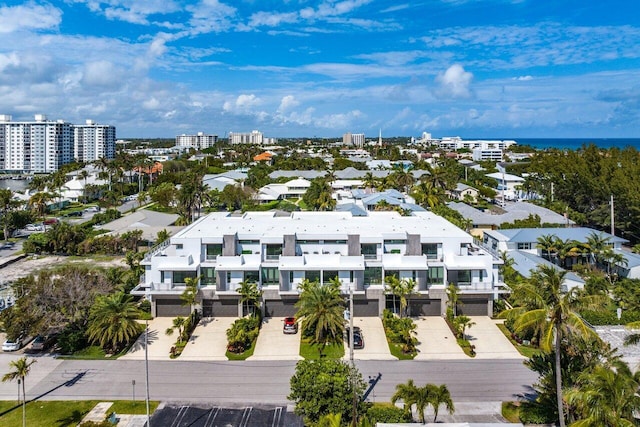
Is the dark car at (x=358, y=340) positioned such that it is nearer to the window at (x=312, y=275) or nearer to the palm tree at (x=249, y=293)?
the window at (x=312, y=275)

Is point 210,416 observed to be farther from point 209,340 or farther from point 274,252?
point 274,252

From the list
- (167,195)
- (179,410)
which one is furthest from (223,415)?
(167,195)

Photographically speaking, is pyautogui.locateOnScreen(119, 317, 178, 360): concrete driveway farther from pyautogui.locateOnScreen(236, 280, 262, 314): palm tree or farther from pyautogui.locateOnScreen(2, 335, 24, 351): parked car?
pyautogui.locateOnScreen(2, 335, 24, 351): parked car

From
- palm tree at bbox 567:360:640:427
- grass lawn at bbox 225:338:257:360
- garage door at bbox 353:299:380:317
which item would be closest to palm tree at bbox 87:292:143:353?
grass lawn at bbox 225:338:257:360

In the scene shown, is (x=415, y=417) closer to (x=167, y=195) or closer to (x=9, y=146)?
(x=167, y=195)

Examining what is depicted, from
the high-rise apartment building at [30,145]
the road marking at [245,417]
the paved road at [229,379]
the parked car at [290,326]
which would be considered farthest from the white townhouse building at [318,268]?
the high-rise apartment building at [30,145]

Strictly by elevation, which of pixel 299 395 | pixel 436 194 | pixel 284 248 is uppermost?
pixel 436 194
